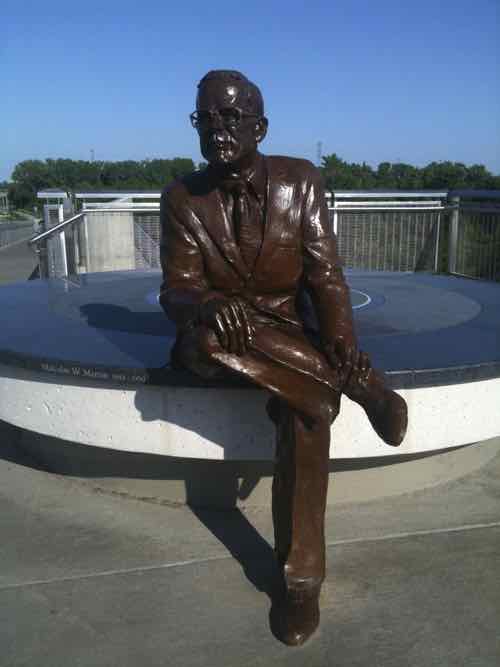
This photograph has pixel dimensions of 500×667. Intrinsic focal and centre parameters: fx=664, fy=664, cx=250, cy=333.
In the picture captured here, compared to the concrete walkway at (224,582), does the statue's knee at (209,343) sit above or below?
above

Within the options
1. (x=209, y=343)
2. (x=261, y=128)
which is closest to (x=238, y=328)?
(x=209, y=343)

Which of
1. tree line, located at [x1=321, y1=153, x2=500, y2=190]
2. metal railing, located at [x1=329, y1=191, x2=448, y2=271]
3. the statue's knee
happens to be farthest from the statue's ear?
tree line, located at [x1=321, y1=153, x2=500, y2=190]

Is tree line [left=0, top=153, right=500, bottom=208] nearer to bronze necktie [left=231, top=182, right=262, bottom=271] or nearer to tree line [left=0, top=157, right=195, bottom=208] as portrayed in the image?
tree line [left=0, top=157, right=195, bottom=208]

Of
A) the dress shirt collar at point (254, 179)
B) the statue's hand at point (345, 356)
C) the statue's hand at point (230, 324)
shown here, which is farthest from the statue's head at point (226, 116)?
the statue's hand at point (345, 356)

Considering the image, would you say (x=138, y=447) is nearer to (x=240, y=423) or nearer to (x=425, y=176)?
(x=240, y=423)

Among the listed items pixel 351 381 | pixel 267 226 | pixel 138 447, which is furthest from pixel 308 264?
pixel 138 447

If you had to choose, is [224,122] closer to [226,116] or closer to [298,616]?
[226,116]

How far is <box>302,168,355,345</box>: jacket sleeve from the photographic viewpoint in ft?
11.1

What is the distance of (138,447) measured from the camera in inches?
149

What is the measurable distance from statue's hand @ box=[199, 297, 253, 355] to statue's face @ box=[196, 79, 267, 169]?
771 mm

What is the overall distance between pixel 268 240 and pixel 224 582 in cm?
175

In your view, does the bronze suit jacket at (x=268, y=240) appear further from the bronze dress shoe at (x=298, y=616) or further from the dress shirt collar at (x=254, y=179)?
the bronze dress shoe at (x=298, y=616)

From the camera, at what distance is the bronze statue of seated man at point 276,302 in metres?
2.93

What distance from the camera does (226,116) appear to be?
3129 millimetres
